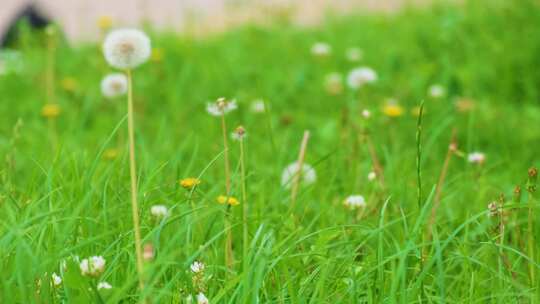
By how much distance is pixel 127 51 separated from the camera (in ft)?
4.81

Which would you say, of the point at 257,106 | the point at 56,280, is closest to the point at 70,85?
the point at 257,106

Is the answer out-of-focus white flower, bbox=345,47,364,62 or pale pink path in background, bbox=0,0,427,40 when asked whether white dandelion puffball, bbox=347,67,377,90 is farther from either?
pale pink path in background, bbox=0,0,427,40

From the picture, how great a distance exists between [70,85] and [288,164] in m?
Result: 1.88

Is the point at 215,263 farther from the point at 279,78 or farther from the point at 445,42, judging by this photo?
the point at 445,42

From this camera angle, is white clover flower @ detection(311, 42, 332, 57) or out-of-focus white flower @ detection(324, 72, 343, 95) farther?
white clover flower @ detection(311, 42, 332, 57)

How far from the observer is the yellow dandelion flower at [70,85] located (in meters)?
4.26

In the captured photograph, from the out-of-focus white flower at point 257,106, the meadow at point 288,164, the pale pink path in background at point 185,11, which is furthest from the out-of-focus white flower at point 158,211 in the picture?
the pale pink path in background at point 185,11

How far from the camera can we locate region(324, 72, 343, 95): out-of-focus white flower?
157 inches

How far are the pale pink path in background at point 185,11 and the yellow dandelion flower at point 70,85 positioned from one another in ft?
3.02

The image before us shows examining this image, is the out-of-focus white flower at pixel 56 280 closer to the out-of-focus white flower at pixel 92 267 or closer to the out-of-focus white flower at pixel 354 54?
the out-of-focus white flower at pixel 92 267

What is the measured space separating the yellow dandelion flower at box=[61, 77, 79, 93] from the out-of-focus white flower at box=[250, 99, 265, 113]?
35.2 inches

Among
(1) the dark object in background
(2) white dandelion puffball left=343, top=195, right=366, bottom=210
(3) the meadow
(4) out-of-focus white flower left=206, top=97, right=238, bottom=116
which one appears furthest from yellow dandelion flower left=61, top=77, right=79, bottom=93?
(4) out-of-focus white flower left=206, top=97, right=238, bottom=116

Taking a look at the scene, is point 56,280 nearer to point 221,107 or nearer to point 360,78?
point 221,107

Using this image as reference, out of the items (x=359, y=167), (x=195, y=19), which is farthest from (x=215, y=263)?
(x=195, y=19)
